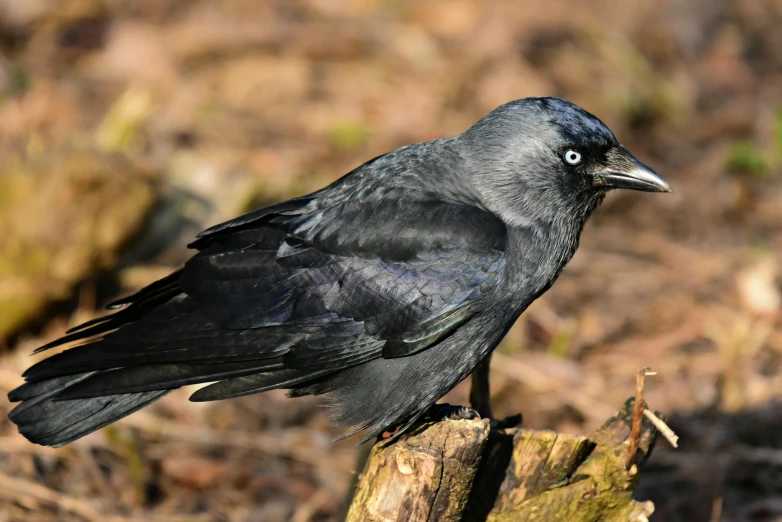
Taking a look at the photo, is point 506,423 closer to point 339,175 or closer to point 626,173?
point 626,173

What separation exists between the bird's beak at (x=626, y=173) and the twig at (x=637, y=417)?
1.11 metres

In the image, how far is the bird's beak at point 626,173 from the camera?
428 cm

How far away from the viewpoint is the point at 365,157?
8.66 metres

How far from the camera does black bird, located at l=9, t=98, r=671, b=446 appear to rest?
3943mm

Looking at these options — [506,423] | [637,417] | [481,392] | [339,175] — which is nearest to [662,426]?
[637,417]

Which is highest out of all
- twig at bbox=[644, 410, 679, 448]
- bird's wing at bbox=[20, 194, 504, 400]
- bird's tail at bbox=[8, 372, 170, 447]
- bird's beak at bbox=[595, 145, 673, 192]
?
bird's beak at bbox=[595, 145, 673, 192]

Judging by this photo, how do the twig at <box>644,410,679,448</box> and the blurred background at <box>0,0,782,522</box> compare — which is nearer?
the twig at <box>644,410,679,448</box>

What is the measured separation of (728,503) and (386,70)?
602cm

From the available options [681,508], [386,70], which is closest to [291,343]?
[681,508]

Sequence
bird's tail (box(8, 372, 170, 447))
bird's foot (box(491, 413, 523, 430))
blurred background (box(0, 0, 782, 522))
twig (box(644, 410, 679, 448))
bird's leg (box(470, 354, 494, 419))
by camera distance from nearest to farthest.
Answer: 1. twig (box(644, 410, 679, 448))
2. bird's tail (box(8, 372, 170, 447))
3. bird's foot (box(491, 413, 523, 430))
4. bird's leg (box(470, 354, 494, 419))
5. blurred background (box(0, 0, 782, 522))

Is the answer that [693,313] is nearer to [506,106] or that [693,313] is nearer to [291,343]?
[506,106]

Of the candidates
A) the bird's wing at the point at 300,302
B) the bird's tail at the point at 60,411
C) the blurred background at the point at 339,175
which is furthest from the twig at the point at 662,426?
the bird's tail at the point at 60,411

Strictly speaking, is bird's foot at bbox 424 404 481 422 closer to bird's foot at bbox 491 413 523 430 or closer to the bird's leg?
bird's foot at bbox 491 413 523 430

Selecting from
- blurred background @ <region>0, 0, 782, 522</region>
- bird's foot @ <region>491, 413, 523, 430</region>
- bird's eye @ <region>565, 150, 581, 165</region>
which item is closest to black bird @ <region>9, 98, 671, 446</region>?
bird's eye @ <region>565, 150, 581, 165</region>
